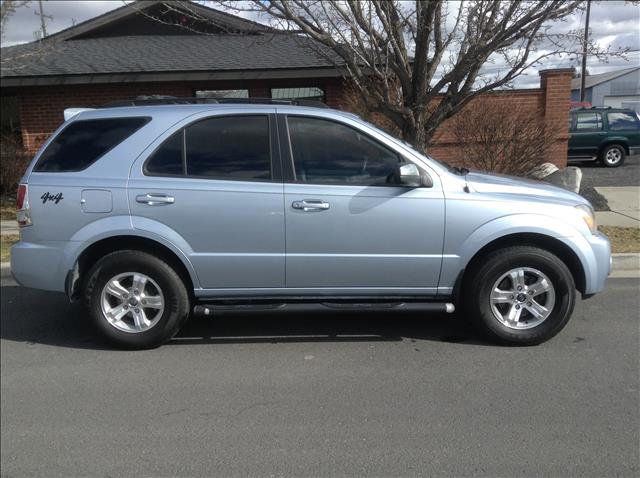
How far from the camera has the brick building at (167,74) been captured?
38.4 feet

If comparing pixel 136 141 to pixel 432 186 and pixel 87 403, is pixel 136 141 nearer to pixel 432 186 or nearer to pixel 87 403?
pixel 87 403

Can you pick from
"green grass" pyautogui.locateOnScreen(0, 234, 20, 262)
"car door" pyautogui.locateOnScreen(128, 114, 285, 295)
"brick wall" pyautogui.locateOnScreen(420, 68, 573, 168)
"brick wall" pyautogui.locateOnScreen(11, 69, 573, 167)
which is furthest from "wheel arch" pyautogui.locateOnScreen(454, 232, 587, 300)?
"brick wall" pyautogui.locateOnScreen(11, 69, 573, 167)

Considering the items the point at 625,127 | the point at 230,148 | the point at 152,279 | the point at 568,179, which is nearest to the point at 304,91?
the point at 568,179

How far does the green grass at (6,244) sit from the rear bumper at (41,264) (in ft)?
11.3

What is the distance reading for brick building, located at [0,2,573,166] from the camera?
1171cm

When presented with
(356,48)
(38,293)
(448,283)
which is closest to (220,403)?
(448,283)

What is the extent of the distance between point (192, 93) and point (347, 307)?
9842mm

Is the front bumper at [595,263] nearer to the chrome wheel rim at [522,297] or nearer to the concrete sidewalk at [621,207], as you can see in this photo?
the chrome wheel rim at [522,297]

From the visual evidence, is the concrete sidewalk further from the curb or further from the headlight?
the headlight

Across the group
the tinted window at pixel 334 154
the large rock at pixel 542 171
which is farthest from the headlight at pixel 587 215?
the large rock at pixel 542 171

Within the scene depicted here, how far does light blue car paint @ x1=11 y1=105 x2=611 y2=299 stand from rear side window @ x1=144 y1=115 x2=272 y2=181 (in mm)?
81

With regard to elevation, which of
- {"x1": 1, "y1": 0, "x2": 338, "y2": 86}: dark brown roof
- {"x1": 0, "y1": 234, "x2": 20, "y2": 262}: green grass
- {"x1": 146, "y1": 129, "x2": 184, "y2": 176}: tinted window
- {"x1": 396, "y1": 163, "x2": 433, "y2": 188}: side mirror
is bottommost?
{"x1": 0, "y1": 234, "x2": 20, "y2": 262}: green grass

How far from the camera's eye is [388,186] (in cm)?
465

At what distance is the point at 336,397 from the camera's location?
13.1 ft
